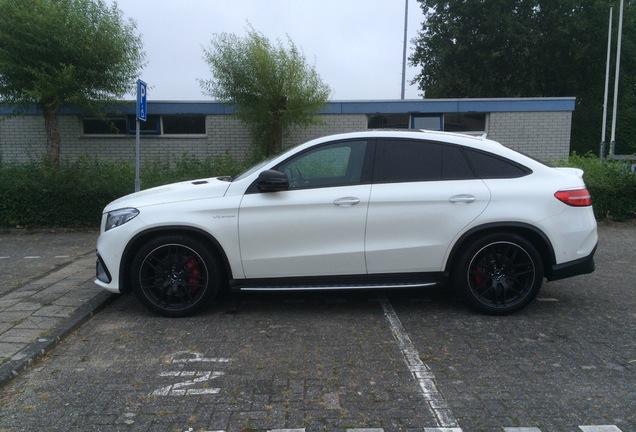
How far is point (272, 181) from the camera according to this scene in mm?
4801

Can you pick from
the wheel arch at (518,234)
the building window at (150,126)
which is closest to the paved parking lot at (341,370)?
the wheel arch at (518,234)

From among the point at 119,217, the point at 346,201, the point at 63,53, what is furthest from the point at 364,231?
the point at 63,53

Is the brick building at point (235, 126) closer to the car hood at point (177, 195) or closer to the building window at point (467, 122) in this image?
the building window at point (467, 122)

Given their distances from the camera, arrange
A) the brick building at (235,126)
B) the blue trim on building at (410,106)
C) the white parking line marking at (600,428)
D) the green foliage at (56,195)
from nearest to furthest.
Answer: the white parking line marking at (600,428) < the green foliage at (56,195) < the blue trim on building at (410,106) < the brick building at (235,126)

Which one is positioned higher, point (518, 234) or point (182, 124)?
point (182, 124)

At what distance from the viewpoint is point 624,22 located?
3569 cm

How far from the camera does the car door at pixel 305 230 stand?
485 centimetres

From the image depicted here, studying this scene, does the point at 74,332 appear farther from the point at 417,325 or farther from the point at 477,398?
the point at 477,398

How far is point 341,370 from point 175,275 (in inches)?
77.6

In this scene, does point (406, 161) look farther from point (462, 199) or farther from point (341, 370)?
point (341, 370)

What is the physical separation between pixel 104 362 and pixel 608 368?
378 cm

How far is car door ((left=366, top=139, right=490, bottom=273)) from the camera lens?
4.86 m

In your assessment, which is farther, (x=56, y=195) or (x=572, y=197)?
(x=56, y=195)

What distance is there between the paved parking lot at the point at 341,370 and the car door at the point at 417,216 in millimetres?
595
